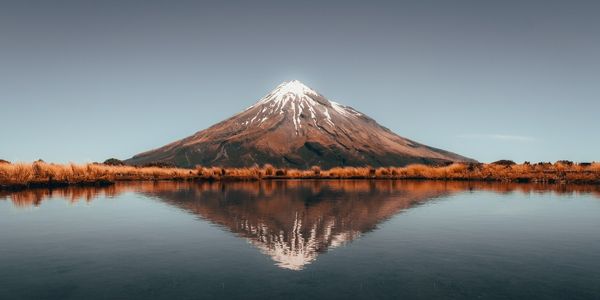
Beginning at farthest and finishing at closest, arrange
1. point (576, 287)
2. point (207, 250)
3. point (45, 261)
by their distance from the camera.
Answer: point (207, 250) < point (45, 261) < point (576, 287)

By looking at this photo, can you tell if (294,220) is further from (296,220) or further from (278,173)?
(278,173)

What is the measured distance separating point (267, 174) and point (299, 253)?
5004 centimetres

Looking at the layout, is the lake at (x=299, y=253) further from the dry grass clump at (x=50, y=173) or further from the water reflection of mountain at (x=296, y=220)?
the dry grass clump at (x=50, y=173)

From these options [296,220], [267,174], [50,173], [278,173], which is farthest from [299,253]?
[278,173]

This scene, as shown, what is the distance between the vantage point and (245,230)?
1584 centimetres

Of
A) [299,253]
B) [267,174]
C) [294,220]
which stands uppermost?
[267,174]

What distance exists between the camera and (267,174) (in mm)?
61969

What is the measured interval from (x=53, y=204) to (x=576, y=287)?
79.5 ft

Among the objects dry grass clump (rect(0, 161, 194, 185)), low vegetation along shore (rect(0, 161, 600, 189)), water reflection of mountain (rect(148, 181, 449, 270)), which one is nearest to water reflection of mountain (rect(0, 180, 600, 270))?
water reflection of mountain (rect(148, 181, 449, 270))

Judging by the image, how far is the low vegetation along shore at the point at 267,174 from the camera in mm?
37969

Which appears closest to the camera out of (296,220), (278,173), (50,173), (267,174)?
(296,220)

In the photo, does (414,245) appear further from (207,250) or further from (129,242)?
(129,242)

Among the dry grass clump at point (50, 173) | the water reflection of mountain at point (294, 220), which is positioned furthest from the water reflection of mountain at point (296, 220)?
the dry grass clump at point (50, 173)

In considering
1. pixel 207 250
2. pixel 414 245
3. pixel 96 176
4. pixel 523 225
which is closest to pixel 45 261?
pixel 207 250
